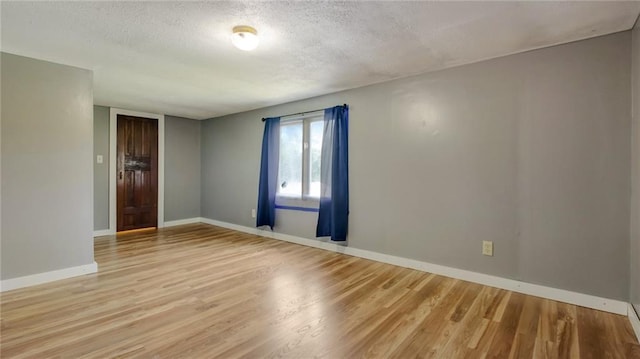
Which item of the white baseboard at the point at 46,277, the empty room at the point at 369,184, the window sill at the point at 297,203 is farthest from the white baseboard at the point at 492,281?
the white baseboard at the point at 46,277

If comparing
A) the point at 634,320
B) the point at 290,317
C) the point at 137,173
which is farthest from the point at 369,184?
the point at 137,173

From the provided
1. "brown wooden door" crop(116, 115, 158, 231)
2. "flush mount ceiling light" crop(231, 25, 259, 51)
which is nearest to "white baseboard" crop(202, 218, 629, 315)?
"flush mount ceiling light" crop(231, 25, 259, 51)

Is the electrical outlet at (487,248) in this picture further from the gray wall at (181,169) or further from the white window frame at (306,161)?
the gray wall at (181,169)

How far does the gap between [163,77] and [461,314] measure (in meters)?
3.69

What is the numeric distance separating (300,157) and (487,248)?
2.61 meters

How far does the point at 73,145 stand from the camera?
9.61ft

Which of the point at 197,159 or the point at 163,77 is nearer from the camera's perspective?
the point at 163,77

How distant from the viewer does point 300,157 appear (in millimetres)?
4332

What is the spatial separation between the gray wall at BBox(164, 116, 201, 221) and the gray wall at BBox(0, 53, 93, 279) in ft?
8.44

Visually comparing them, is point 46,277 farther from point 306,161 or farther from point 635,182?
point 635,182

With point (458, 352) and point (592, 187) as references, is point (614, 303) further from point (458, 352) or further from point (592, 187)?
point (458, 352)

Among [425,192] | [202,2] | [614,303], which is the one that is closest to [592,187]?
[614,303]

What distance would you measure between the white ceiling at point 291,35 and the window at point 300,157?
89 cm

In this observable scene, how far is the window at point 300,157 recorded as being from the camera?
4152 mm
